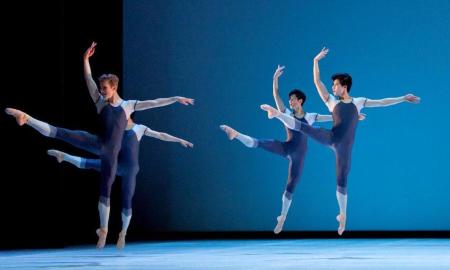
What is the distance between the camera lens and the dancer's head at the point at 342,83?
729 cm

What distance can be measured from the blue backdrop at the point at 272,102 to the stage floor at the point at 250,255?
2.12 feet

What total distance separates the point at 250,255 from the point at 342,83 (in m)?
1.80

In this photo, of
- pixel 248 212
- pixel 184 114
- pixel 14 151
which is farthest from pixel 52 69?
pixel 248 212

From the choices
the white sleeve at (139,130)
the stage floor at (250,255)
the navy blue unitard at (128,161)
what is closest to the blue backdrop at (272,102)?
the stage floor at (250,255)

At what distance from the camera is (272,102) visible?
9.45 metres

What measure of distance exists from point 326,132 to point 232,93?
2.58 metres

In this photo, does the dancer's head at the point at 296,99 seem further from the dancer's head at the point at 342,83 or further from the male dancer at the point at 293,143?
the dancer's head at the point at 342,83

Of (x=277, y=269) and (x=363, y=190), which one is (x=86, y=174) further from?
(x=277, y=269)

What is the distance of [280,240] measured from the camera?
29.6 ft

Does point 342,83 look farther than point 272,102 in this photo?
No

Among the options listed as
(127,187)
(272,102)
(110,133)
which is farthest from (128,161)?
(272,102)

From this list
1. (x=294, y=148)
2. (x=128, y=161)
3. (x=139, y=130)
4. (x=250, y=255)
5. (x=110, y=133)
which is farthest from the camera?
(x=294, y=148)

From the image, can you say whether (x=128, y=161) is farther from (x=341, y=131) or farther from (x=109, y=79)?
(x=341, y=131)

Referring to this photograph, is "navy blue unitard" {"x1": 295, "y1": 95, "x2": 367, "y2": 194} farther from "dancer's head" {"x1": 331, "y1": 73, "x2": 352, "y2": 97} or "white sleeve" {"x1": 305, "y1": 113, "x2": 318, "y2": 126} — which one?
"white sleeve" {"x1": 305, "y1": 113, "x2": 318, "y2": 126}
